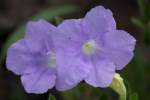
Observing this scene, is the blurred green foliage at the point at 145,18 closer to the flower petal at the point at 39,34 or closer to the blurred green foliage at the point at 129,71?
the blurred green foliage at the point at 129,71

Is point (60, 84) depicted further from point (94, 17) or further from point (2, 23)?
point (2, 23)

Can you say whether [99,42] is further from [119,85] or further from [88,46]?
[119,85]

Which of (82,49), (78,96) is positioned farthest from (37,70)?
(78,96)

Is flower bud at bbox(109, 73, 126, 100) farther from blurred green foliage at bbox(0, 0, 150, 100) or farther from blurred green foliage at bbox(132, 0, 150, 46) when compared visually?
blurred green foliage at bbox(132, 0, 150, 46)

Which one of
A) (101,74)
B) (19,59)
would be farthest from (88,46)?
Result: (19,59)

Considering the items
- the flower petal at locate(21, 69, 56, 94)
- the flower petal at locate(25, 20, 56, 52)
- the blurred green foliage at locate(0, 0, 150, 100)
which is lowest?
the blurred green foliage at locate(0, 0, 150, 100)

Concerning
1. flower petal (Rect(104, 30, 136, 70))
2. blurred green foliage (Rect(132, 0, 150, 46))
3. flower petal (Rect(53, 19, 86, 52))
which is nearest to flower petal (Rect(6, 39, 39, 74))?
flower petal (Rect(53, 19, 86, 52))

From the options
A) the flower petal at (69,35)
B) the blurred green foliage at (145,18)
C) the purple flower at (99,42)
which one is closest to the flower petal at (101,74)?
the purple flower at (99,42)
